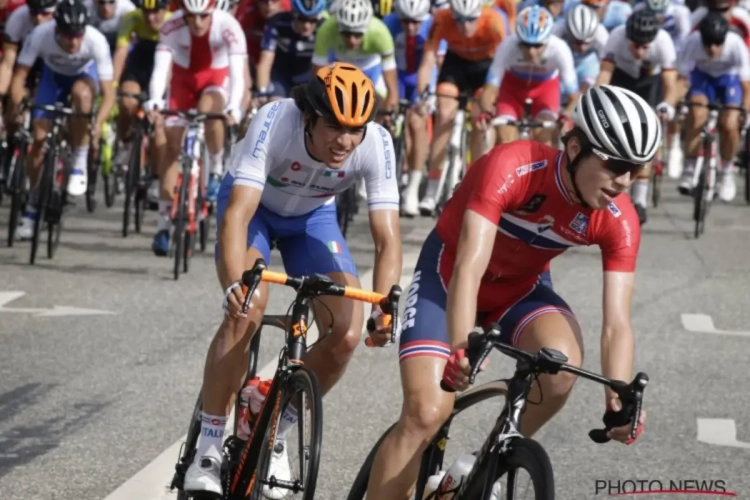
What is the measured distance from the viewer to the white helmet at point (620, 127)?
5.30 meters

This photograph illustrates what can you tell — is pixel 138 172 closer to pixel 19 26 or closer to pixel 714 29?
pixel 19 26

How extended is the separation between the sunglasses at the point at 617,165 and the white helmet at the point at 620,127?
0.02m

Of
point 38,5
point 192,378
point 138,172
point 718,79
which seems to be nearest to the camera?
point 192,378

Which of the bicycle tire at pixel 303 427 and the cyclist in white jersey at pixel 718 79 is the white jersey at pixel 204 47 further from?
the bicycle tire at pixel 303 427

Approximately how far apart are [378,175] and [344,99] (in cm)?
59

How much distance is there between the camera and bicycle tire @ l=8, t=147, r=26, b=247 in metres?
14.0

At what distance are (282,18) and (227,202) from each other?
421 inches

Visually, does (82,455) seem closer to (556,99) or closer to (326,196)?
(326,196)

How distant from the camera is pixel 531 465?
470 cm

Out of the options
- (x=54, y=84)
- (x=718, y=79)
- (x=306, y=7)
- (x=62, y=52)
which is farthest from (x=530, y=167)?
(x=718, y=79)

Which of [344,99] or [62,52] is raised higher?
[62,52]

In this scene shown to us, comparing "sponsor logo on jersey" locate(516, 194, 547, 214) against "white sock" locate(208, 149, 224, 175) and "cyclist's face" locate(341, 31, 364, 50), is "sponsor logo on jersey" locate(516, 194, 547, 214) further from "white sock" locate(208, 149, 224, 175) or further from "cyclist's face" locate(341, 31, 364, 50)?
"cyclist's face" locate(341, 31, 364, 50)

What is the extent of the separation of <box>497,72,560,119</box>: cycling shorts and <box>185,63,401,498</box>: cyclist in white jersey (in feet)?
31.5
